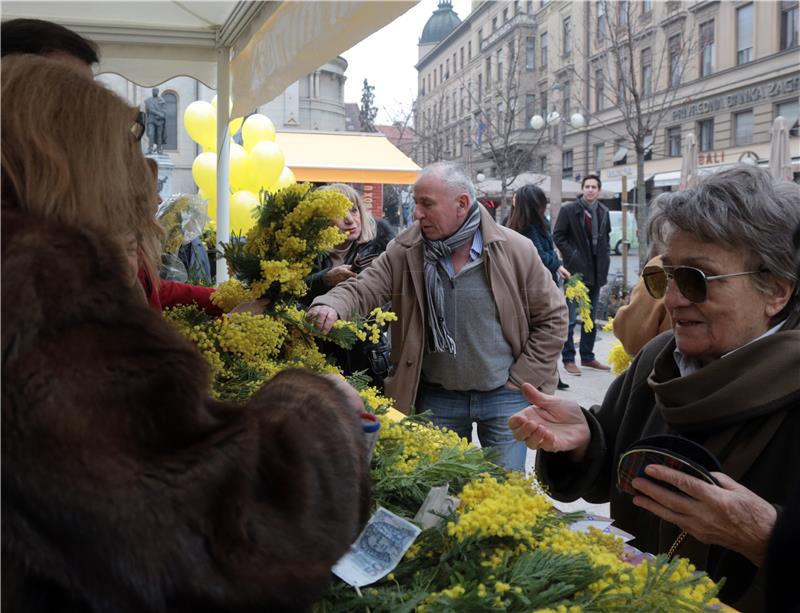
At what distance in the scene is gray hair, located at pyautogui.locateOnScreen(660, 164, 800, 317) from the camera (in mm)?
1954

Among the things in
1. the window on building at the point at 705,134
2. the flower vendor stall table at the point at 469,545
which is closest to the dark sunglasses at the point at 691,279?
the flower vendor stall table at the point at 469,545

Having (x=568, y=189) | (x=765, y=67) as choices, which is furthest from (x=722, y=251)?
(x=765, y=67)

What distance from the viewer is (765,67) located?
89.4ft

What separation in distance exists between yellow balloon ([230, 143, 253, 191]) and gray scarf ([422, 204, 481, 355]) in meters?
3.17

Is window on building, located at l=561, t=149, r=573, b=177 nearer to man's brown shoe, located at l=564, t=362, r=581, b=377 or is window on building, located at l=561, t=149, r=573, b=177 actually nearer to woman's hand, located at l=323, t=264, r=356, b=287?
man's brown shoe, located at l=564, t=362, r=581, b=377

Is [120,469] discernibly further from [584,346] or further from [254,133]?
[584,346]

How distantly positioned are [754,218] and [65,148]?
170cm

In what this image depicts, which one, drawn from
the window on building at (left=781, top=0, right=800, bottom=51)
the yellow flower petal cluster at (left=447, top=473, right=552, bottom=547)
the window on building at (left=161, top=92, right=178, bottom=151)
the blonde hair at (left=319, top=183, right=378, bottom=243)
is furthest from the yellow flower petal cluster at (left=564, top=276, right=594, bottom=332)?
the window on building at (left=781, top=0, right=800, bottom=51)

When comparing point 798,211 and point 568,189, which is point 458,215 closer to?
point 798,211

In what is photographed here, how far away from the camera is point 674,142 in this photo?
34281 mm

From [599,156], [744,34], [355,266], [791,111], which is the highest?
[744,34]

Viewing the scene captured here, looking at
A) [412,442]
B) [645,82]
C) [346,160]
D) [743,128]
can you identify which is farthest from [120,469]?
[743,128]

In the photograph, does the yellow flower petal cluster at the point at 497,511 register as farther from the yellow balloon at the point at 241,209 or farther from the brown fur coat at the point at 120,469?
the yellow balloon at the point at 241,209

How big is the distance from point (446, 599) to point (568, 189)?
27933mm
